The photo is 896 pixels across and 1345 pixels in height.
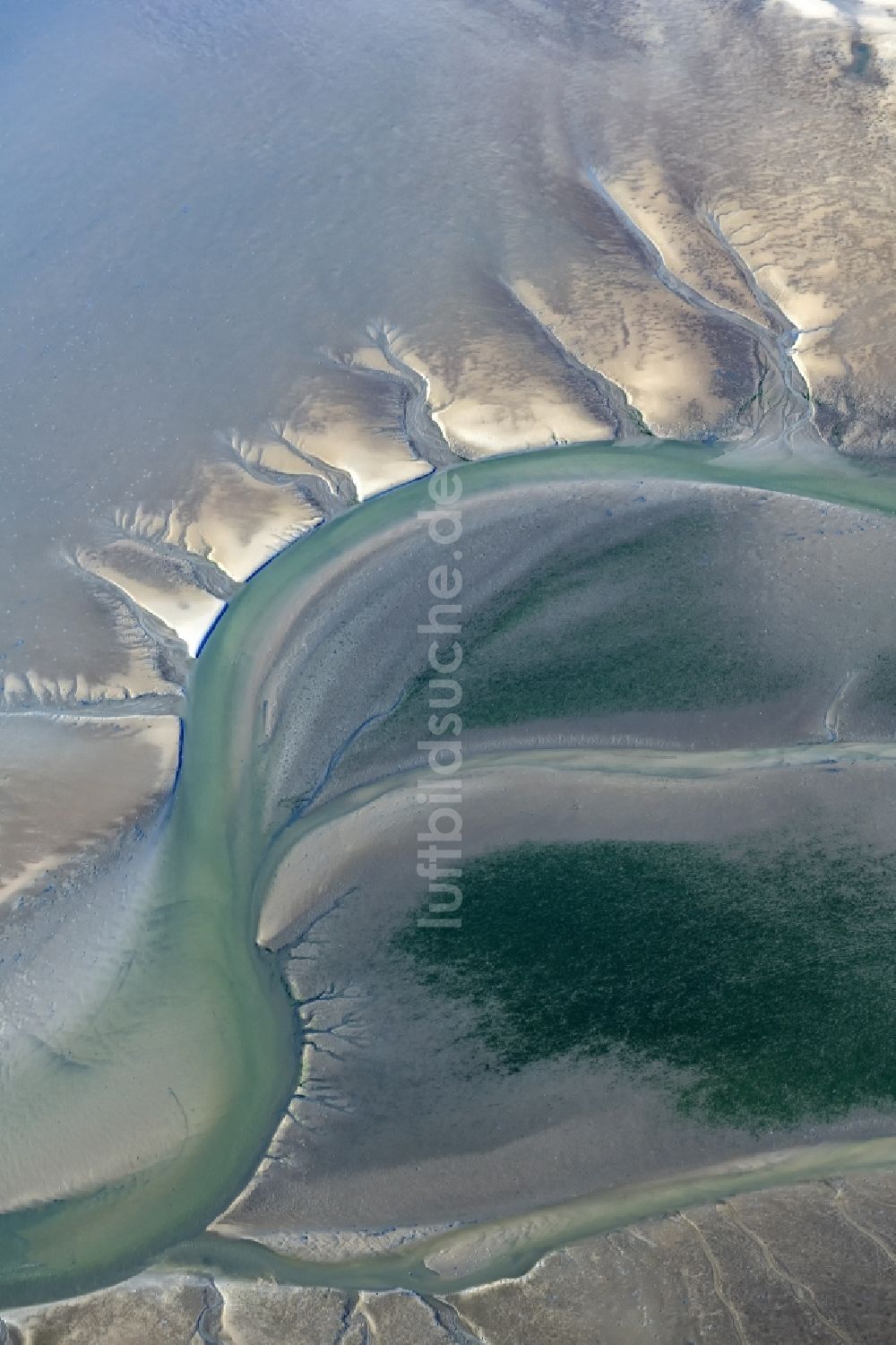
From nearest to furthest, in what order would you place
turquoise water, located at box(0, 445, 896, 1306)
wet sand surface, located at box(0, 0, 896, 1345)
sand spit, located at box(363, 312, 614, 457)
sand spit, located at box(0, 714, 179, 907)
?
wet sand surface, located at box(0, 0, 896, 1345), turquoise water, located at box(0, 445, 896, 1306), sand spit, located at box(0, 714, 179, 907), sand spit, located at box(363, 312, 614, 457)

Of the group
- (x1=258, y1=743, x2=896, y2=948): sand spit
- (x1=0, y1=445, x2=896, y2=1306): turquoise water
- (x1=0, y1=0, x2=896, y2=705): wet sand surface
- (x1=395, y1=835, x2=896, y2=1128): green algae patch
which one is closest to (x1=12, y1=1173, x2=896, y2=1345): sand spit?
(x1=0, y1=445, x2=896, y2=1306): turquoise water

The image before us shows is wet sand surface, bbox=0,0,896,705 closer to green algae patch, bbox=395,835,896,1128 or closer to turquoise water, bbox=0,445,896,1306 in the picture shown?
turquoise water, bbox=0,445,896,1306

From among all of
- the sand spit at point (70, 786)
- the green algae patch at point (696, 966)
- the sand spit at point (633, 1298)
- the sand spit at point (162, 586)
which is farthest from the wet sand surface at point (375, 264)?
the sand spit at point (633, 1298)

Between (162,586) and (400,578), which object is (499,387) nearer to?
(400,578)

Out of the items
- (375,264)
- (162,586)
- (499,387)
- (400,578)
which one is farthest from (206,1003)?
(375,264)

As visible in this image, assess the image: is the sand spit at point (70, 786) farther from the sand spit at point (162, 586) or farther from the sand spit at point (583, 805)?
the sand spit at point (583, 805)
